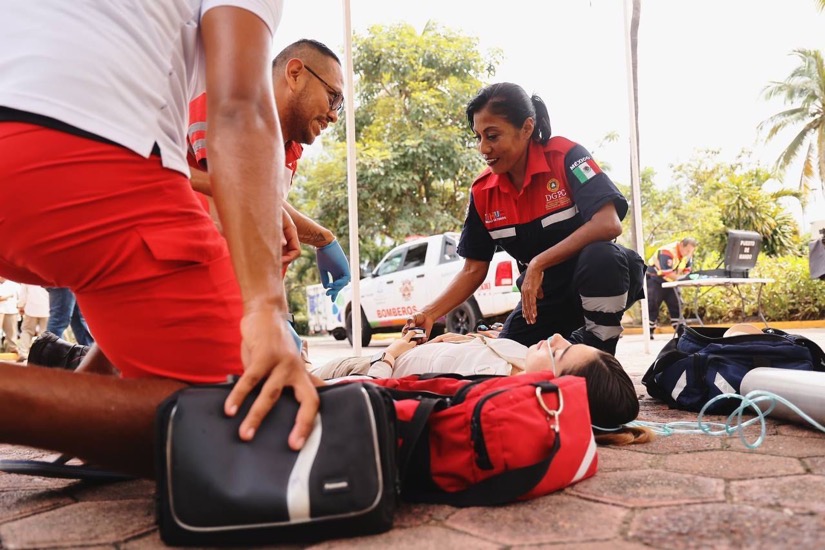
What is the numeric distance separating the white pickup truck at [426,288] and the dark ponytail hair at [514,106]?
420 centimetres

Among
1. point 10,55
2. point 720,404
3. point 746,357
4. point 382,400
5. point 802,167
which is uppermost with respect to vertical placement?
point 802,167

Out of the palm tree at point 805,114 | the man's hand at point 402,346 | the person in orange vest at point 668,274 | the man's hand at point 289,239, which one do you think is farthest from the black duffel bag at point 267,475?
the palm tree at point 805,114

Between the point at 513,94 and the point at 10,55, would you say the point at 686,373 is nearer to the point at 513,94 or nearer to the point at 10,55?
the point at 513,94

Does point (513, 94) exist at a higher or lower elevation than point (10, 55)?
higher

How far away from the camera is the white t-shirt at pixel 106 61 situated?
1159 mm

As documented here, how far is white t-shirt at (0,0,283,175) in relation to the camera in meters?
1.16

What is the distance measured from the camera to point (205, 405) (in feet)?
3.33

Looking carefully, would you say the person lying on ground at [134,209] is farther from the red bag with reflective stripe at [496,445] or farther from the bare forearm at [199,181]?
the bare forearm at [199,181]

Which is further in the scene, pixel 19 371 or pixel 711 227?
pixel 711 227

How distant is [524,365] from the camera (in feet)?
7.56

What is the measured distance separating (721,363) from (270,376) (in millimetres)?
1906

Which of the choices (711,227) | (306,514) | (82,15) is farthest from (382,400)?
(711,227)

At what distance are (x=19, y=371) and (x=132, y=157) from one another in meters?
0.43

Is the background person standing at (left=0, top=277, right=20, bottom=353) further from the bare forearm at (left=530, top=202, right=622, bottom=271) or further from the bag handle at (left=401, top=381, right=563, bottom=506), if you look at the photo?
the bag handle at (left=401, top=381, right=563, bottom=506)
